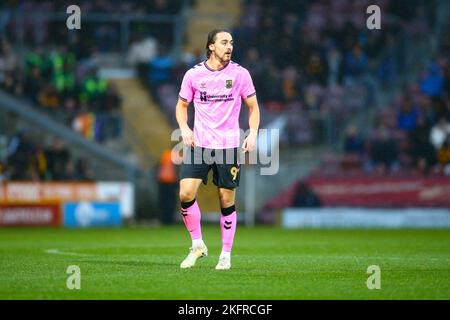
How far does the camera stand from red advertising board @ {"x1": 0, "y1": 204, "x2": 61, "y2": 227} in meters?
26.3

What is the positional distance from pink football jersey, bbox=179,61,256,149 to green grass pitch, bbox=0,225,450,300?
1.48m

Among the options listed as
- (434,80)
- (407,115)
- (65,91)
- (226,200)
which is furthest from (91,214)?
(226,200)

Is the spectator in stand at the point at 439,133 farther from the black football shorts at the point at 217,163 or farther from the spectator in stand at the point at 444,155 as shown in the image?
the black football shorts at the point at 217,163

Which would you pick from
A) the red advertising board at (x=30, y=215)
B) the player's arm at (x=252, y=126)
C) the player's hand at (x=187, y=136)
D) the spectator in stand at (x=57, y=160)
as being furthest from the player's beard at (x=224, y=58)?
A: the spectator in stand at (x=57, y=160)

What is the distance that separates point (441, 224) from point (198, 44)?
417 inches

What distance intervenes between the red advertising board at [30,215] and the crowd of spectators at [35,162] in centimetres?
77

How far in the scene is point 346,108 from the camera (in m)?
30.0

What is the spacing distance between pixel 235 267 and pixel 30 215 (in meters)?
14.7

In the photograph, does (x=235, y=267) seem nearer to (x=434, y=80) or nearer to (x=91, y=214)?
(x=91, y=214)

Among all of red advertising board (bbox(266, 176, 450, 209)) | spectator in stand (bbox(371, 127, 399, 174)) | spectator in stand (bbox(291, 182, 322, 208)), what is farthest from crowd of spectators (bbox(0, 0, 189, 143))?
spectator in stand (bbox(371, 127, 399, 174))

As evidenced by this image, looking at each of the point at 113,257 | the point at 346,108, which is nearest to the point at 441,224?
the point at 346,108

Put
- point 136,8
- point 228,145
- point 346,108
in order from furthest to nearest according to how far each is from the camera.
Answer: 1. point 136,8
2. point 346,108
3. point 228,145

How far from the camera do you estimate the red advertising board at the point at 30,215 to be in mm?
26281
